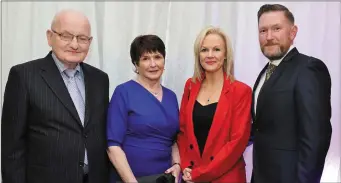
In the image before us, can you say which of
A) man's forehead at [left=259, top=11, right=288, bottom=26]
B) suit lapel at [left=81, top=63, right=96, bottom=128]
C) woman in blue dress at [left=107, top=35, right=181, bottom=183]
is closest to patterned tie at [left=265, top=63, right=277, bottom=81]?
man's forehead at [left=259, top=11, right=288, bottom=26]

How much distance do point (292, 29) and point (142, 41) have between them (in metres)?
0.70

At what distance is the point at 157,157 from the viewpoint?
5.99 feet

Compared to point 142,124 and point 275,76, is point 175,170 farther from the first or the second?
point 275,76

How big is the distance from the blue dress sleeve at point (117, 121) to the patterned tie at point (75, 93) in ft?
0.50

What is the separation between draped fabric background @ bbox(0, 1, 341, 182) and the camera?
91.0 inches

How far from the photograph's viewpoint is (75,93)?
66.8 inches

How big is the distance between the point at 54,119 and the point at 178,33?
1.07m

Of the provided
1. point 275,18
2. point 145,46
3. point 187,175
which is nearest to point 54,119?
point 145,46

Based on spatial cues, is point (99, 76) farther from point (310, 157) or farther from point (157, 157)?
point (310, 157)

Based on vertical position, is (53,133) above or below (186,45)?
below

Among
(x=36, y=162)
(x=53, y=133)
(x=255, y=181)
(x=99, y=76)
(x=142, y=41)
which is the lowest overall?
(x=255, y=181)

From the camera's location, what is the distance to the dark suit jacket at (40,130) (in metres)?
1.57

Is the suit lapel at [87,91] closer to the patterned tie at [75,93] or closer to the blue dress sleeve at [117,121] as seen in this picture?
the patterned tie at [75,93]

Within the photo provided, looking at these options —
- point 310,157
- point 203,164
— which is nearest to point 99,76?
point 203,164
